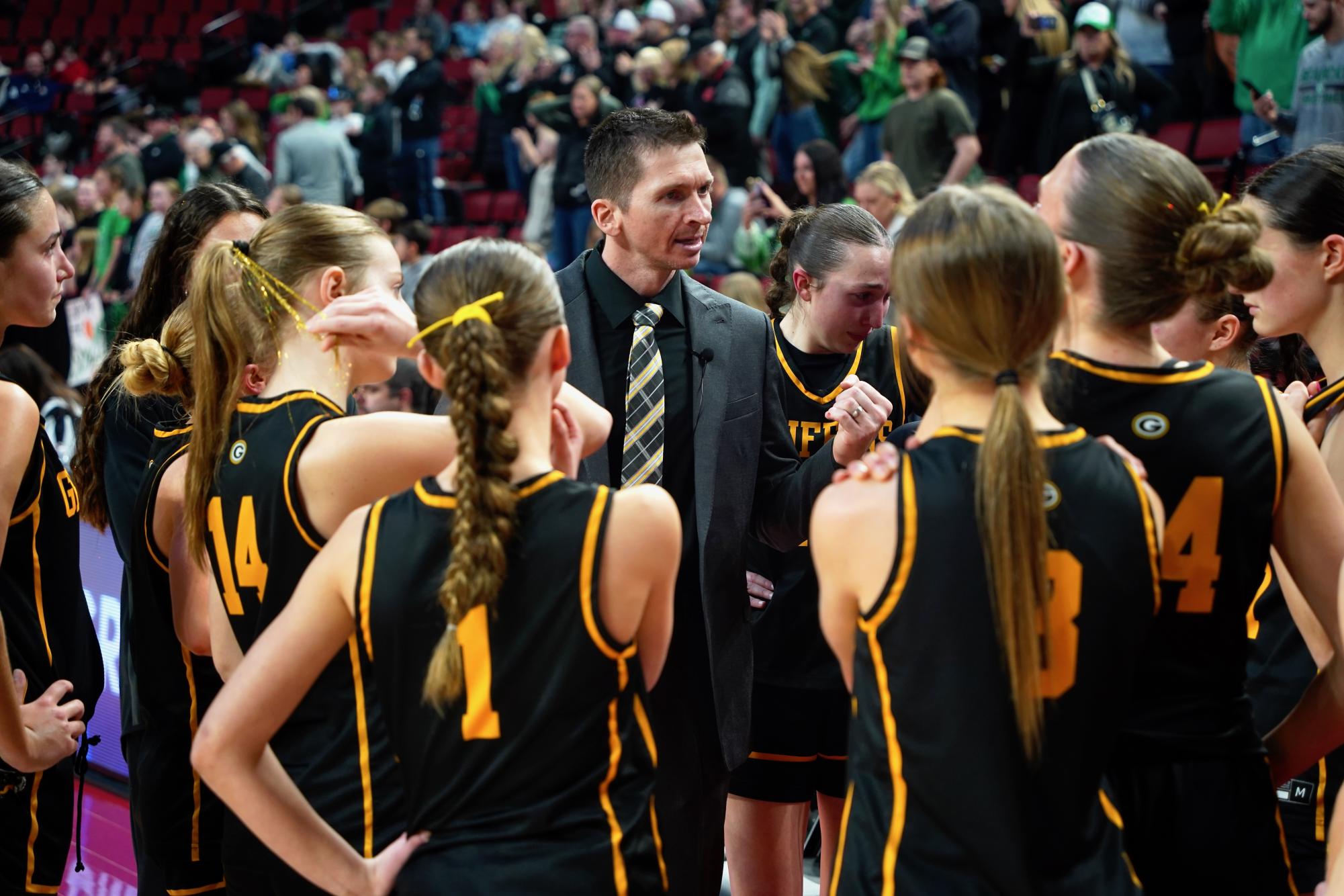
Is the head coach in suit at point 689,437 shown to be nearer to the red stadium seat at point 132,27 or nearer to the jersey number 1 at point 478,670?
the jersey number 1 at point 478,670

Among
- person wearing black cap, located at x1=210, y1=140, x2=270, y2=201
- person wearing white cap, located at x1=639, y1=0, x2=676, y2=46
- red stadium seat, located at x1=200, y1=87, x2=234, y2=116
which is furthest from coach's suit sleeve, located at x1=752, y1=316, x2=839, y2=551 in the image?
red stadium seat, located at x1=200, y1=87, x2=234, y2=116

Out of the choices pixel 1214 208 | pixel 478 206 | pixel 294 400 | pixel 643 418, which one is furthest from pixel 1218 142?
pixel 294 400

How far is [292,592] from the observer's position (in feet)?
7.43

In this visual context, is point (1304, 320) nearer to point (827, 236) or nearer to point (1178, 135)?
point (827, 236)

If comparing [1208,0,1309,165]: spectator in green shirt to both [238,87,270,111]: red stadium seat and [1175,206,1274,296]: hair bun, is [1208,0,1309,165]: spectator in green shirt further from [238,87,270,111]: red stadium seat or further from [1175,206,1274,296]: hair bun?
[238,87,270,111]: red stadium seat

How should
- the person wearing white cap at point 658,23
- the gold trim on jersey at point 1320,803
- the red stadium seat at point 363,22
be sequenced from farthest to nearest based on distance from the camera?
the red stadium seat at point 363,22 < the person wearing white cap at point 658,23 < the gold trim on jersey at point 1320,803

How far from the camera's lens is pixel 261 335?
2416 millimetres

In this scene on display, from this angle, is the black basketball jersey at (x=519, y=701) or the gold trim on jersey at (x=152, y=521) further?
the gold trim on jersey at (x=152, y=521)

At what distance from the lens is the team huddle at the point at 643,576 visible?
71.0 inches

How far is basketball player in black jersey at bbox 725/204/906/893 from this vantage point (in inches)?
145

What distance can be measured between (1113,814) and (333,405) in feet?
4.73

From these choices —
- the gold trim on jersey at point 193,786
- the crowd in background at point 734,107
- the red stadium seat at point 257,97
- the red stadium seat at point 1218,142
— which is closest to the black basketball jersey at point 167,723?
the gold trim on jersey at point 193,786

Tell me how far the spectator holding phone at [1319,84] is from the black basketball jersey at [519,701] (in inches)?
239

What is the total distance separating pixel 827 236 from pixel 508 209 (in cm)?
1014
